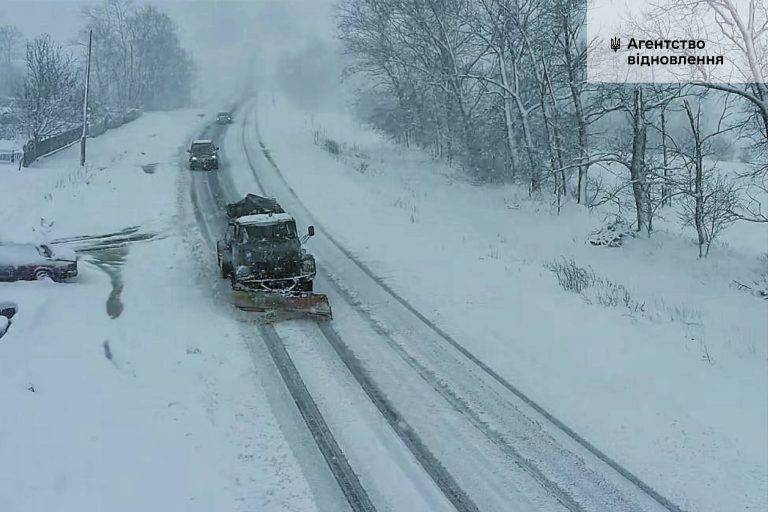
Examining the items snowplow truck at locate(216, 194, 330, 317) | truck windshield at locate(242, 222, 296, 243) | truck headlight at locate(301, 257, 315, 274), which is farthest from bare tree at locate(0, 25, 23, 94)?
truck headlight at locate(301, 257, 315, 274)

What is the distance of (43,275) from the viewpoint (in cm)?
1513

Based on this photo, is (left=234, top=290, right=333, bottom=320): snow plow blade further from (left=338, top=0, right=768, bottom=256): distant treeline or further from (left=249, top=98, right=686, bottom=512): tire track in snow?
(left=338, top=0, right=768, bottom=256): distant treeline

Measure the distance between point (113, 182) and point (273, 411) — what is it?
21.6 m

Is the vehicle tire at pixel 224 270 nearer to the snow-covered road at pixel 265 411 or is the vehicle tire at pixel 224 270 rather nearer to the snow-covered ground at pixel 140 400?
the snow-covered road at pixel 265 411

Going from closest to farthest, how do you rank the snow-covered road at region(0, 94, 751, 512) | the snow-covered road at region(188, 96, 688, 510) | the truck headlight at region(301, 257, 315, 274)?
the snow-covered road at region(0, 94, 751, 512)
the snow-covered road at region(188, 96, 688, 510)
the truck headlight at region(301, 257, 315, 274)

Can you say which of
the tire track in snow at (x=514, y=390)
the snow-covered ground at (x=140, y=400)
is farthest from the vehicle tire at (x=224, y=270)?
the tire track in snow at (x=514, y=390)

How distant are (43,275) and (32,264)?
376 mm

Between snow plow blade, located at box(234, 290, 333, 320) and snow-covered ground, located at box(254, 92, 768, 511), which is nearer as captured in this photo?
snow-covered ground, located at box(254, 92, 768, 511)

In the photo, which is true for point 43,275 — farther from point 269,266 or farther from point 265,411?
point 265,411

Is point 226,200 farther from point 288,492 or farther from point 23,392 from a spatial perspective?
point 288,492

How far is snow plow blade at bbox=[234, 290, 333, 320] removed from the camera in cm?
1310

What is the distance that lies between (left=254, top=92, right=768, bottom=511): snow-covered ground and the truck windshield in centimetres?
300

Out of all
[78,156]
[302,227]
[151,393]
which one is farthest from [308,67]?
[151,393]

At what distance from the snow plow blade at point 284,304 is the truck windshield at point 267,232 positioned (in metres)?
1.92
